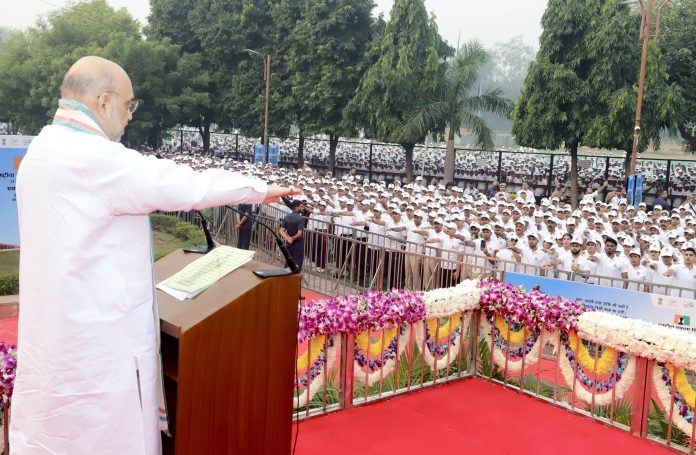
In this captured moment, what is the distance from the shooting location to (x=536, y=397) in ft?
18.1

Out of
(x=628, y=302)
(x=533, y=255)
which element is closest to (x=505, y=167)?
(x=533, y=255)

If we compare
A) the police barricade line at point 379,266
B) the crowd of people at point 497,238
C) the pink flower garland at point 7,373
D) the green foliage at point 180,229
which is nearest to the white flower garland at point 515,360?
the crowd of people at point 497,238

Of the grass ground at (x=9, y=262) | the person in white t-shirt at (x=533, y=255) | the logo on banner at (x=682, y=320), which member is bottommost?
the grass ground at (x=9, y=262)

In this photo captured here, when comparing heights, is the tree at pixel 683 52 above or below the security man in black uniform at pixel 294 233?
above

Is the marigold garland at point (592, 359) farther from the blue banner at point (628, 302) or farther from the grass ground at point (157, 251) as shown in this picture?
the grass ground at point (157, 251)

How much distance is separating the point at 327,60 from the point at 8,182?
2318 cm

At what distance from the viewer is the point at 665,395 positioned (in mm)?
4922

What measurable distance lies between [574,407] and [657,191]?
21.9 m

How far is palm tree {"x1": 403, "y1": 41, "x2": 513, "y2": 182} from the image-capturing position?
25234 millimetres

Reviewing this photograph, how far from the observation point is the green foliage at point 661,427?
497cm

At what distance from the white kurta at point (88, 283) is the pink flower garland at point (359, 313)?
235 cm

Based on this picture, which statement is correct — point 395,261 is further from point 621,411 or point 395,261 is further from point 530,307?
point 621,411

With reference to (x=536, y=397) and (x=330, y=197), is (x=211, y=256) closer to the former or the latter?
(x=536, y=397)

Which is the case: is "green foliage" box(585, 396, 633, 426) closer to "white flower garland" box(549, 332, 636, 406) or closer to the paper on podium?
"white flower garland" box(549, 332, 636, 406)
